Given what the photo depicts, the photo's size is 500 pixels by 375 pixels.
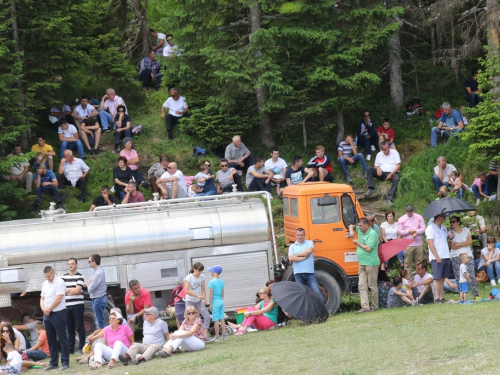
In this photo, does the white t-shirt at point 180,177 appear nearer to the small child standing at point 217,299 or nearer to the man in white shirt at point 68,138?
the man in white shirt at point 68,138

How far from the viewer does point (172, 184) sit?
23.2 m

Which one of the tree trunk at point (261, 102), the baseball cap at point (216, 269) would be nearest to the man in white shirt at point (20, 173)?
the tree trunk at point (261, 102)

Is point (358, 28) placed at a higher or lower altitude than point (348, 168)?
higher

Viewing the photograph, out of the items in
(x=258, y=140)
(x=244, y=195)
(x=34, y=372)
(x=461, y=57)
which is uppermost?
(x=461, y=57)

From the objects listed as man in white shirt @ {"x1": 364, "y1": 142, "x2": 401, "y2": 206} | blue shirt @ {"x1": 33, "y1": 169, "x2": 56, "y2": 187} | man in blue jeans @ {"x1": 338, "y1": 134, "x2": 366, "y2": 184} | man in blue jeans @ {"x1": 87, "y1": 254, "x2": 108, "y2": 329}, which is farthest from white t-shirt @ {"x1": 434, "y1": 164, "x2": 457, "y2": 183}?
man in blue jeans @ {"x1": 87, "y1": 254, "x2": 108, "y2": 329}

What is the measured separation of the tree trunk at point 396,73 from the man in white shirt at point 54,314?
16320 millimetres

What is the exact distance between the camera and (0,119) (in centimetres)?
2266

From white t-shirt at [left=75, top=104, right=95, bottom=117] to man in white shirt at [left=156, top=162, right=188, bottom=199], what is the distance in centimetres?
436

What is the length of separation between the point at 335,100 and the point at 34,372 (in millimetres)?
13590

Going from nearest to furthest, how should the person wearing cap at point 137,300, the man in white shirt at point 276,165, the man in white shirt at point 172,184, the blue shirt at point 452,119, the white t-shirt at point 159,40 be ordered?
the person wearing cap at point 137,300
the man in white shirt at point 172,184
the man in white shirt at point 276,165
the blue shirt at point 452,119
the white t-shirt at point 159,40

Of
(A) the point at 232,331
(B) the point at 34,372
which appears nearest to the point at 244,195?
(A) the point at 232,331

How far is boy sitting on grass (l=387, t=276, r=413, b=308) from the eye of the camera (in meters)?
18.6

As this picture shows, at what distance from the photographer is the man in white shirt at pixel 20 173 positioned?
23.5 m

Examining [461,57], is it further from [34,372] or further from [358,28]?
[34,372]
